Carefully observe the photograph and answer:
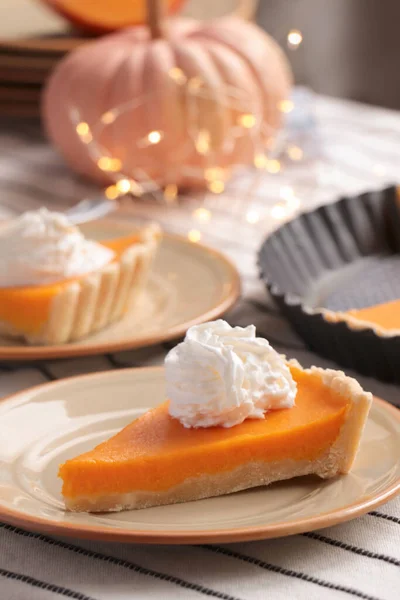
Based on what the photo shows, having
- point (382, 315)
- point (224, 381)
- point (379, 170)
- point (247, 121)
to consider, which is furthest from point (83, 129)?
point (224, 381)

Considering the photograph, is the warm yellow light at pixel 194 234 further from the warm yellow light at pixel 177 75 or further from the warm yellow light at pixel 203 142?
the warm yellow light at pixel 177 75

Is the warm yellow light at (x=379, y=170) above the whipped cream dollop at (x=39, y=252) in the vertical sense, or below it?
below

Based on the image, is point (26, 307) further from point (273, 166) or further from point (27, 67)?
point (27, 67)

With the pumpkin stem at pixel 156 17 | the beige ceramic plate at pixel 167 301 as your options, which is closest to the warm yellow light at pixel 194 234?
the beige ceramic plate at pixel 167 301

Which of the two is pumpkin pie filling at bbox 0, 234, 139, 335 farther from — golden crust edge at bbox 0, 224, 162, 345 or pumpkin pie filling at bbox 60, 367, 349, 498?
pumpkin pie filling at bbox 60, 367, 349, 498

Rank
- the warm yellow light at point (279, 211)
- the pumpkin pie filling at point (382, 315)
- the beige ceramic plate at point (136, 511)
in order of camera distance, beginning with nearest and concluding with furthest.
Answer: the beige ceramic plate at point (136, 511)
the pumpkin pie filling at point (382, 315)
the warm yellow light at point (279, 211)

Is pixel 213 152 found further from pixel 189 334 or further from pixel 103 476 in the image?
pixel 103 476

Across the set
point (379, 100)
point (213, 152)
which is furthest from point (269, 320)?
point (379, 100)

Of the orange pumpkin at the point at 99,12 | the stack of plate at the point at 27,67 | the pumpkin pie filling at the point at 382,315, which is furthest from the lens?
the orange pumpkin at the point at 99,12
